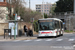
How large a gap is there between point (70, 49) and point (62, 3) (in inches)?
2615

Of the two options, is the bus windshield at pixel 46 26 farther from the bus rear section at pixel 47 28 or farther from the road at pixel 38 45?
the road at pixel 38 45

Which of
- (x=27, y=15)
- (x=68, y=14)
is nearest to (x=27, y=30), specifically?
(x=27, y=15)

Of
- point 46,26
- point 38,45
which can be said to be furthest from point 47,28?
point 38,45

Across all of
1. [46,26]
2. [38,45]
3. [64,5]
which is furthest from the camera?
[64,5]

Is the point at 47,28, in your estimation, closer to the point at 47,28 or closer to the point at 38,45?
the point at 47,28

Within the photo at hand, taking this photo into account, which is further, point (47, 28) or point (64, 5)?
point (64, 5)

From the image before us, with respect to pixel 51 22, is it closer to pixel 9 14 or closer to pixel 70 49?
pixel 70 49

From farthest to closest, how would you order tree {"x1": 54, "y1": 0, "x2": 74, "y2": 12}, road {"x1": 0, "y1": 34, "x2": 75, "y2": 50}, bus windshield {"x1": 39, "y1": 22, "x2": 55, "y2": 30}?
tree {"x1": 54, "y1": 0, "x2": 74, "y2": 12}, bus windshield {"x1": 39, "y1": 22, "x2": 55, "y2": 30}, road {"x1": 0, "y1": 34, "x2": 75, "y2": 50}

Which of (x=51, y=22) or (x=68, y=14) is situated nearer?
(x=51, y=22)

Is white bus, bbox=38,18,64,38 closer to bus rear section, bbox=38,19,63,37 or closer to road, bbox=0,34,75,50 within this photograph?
bus rear section, bbox=38,19,63,37

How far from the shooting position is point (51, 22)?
30.0 meters

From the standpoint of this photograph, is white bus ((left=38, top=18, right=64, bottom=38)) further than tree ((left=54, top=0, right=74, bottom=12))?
No

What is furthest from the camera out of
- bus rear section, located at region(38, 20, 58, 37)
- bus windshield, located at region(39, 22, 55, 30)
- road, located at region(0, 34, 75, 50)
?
bus windshield, located at region(39, 22, 55, 30)

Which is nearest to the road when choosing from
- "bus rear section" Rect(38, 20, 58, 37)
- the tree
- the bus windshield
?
"bus rear section" Rect(38, 20, 58, 37)
